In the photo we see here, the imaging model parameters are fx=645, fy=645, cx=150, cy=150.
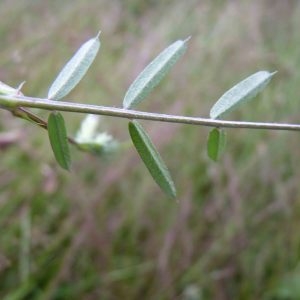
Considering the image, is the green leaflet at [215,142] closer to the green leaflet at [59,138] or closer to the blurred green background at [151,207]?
the green leaflet at [59,138]

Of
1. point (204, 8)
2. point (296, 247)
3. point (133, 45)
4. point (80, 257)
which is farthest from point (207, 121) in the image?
point (204, 8)

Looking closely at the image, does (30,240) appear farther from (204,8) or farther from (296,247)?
(204,8)

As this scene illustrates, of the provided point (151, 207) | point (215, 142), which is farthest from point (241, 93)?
point (151, 207)

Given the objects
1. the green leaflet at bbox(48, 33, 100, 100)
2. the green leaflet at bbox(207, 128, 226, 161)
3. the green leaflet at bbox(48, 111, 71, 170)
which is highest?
the green leaflet at bbox(48, 33, 100, 100)

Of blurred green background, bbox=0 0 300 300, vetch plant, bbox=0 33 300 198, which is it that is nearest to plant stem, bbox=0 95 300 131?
vetch plant, bbox=0 33 300 198

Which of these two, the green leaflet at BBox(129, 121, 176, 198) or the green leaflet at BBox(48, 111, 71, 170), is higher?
the green leaflet at BBox(48, 111, 71, 170)

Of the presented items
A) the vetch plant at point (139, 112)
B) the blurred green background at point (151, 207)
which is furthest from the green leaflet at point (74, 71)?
the blurred green background at point (151, 207)

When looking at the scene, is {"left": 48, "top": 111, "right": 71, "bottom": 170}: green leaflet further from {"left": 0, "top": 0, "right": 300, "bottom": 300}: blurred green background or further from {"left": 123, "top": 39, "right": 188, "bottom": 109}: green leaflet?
{"left": 0, "top": 0, "right": 300, "bottom": 300}: blurred green background
